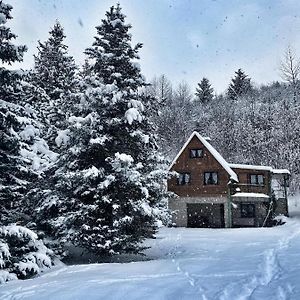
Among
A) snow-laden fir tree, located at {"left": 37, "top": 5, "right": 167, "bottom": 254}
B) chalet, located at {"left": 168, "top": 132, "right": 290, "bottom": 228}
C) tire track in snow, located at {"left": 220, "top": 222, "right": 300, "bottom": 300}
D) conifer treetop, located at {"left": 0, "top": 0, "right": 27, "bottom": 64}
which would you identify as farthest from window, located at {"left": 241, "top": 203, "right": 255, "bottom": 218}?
conifer treetop, located at {"left": 0, "top": 0, "right": 27, "bottom": 64}

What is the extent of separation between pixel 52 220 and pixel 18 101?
15.8 feet

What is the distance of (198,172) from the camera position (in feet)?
113

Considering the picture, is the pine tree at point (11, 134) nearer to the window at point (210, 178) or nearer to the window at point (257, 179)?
the window at point (210, 178)

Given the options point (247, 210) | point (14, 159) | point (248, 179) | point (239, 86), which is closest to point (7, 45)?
point (14, 159)

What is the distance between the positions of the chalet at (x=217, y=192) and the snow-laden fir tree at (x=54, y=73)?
1444 cm

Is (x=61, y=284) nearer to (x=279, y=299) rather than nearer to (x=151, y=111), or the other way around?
(x=279, y=299)

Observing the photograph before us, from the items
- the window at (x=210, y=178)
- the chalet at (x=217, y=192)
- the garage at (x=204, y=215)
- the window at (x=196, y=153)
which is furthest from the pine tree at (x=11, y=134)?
the window at (x=196, y=153)

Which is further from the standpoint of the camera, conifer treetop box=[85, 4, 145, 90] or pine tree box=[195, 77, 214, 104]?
pine tree box=[195, 77, 214, 104]

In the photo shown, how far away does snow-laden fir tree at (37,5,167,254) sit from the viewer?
44.9 feet

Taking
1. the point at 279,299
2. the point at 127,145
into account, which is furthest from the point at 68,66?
the point at 279,299

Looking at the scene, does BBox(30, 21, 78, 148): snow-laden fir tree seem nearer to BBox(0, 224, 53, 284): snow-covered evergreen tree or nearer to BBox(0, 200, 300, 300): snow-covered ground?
BBox(0, 224, 53, 284): snow-covered evergreen tree

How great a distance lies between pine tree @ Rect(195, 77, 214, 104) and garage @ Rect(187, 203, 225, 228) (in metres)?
45.9

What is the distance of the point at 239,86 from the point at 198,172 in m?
45.5

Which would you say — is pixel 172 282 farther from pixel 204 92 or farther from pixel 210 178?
pixel 204 92
